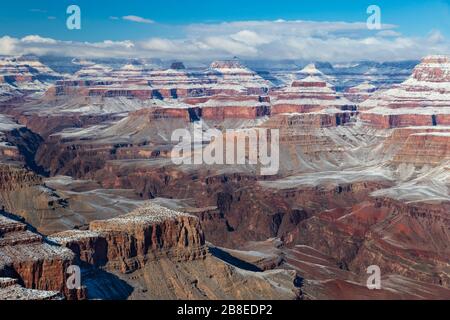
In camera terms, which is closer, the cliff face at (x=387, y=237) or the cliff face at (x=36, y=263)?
the cliff face at (x=36, y=263)

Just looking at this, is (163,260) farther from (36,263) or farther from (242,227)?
(242,227)

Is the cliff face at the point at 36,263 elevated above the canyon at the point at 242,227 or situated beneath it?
elevated above

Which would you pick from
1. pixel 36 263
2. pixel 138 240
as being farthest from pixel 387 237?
pixel 36 263

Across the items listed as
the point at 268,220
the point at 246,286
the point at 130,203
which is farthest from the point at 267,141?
the point at 246,286

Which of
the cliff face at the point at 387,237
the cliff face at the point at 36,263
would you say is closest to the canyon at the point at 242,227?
the cliff face at the point at 36,263

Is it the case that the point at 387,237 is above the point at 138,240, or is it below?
below

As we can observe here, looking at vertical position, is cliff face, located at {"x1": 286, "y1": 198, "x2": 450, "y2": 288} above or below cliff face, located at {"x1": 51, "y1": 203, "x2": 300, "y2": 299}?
below

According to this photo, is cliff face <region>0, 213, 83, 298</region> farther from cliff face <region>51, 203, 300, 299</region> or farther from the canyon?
cliff face <region>51, 203, 300, 299</region>

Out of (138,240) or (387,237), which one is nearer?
(138,240)

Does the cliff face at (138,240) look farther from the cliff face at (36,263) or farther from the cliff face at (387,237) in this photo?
the cliff face at (387,237)

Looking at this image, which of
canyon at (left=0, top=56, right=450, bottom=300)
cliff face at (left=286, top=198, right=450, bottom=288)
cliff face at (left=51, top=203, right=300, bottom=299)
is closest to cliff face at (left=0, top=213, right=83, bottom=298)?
canyon at (left=0, top=56, right=450, bottom=300)

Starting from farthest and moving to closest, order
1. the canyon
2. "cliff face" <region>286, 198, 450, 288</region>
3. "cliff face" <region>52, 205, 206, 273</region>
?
"cliff face" <region>286, 198, 450, 288</region>
"cliff face" <region>52, 205, 206, 273</region>
the canyon

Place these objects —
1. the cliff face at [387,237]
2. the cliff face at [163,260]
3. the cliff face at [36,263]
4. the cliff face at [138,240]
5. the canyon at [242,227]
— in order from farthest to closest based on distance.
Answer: the cliff face at [387,237] < the cliff face at [163,260] < the cliff face at [138,240] < the canyon at [242,227] < the cliff face at [36,263]
